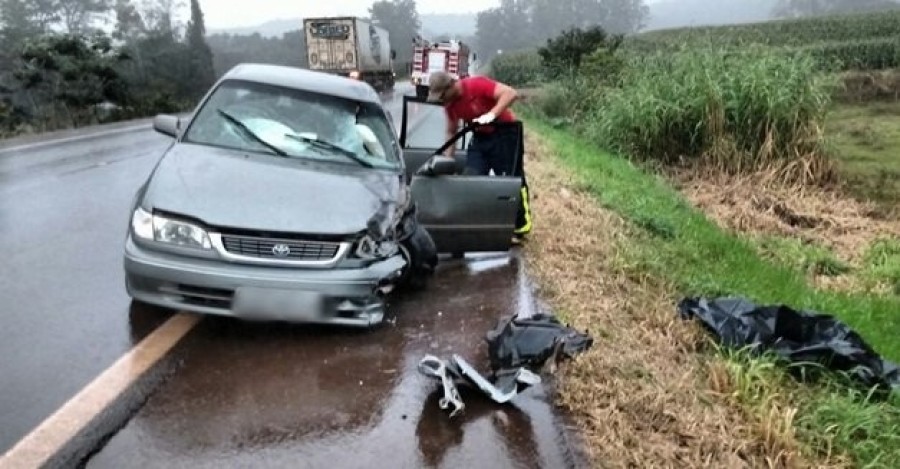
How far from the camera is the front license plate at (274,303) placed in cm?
425

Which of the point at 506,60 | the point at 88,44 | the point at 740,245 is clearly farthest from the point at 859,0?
the point at 740,245

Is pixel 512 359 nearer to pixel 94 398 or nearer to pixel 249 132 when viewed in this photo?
pixel 94 398

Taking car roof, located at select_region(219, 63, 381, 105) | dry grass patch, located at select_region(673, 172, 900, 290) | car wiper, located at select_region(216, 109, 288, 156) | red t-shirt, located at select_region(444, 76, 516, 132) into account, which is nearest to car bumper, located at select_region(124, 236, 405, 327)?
car wiper, located at select_region(216, 109, 288, 156)

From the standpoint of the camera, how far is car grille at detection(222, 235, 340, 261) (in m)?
4.31

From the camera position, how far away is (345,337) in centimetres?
467

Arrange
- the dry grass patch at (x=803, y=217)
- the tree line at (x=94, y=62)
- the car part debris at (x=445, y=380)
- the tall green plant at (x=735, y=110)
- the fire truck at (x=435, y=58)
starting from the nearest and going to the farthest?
the car part debris at (x=445, y=380)
the dry grass patch at (x=803, y=217)
the tall green plant at (x=735, y=110)
the tree line at (x=94, y=62)
the fire truck at (x=435, y=58)

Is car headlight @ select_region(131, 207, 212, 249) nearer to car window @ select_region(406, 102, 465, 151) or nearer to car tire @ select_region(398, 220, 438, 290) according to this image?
car tire @ select_region(398, 220, 438, 290)

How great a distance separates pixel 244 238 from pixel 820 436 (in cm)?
297

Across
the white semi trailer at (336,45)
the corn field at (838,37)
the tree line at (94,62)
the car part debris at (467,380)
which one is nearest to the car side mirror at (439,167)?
the car part debris at (467,380)

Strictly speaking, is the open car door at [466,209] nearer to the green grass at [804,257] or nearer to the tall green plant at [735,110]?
the green grass at [804,257]

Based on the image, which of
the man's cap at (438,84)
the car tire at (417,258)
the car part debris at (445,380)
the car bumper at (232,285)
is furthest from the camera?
the man's cap at (438,84)

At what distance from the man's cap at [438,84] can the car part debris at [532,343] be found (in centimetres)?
280

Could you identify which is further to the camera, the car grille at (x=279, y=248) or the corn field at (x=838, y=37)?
the corn field at (x=838, y=37)

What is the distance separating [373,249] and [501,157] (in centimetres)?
276
